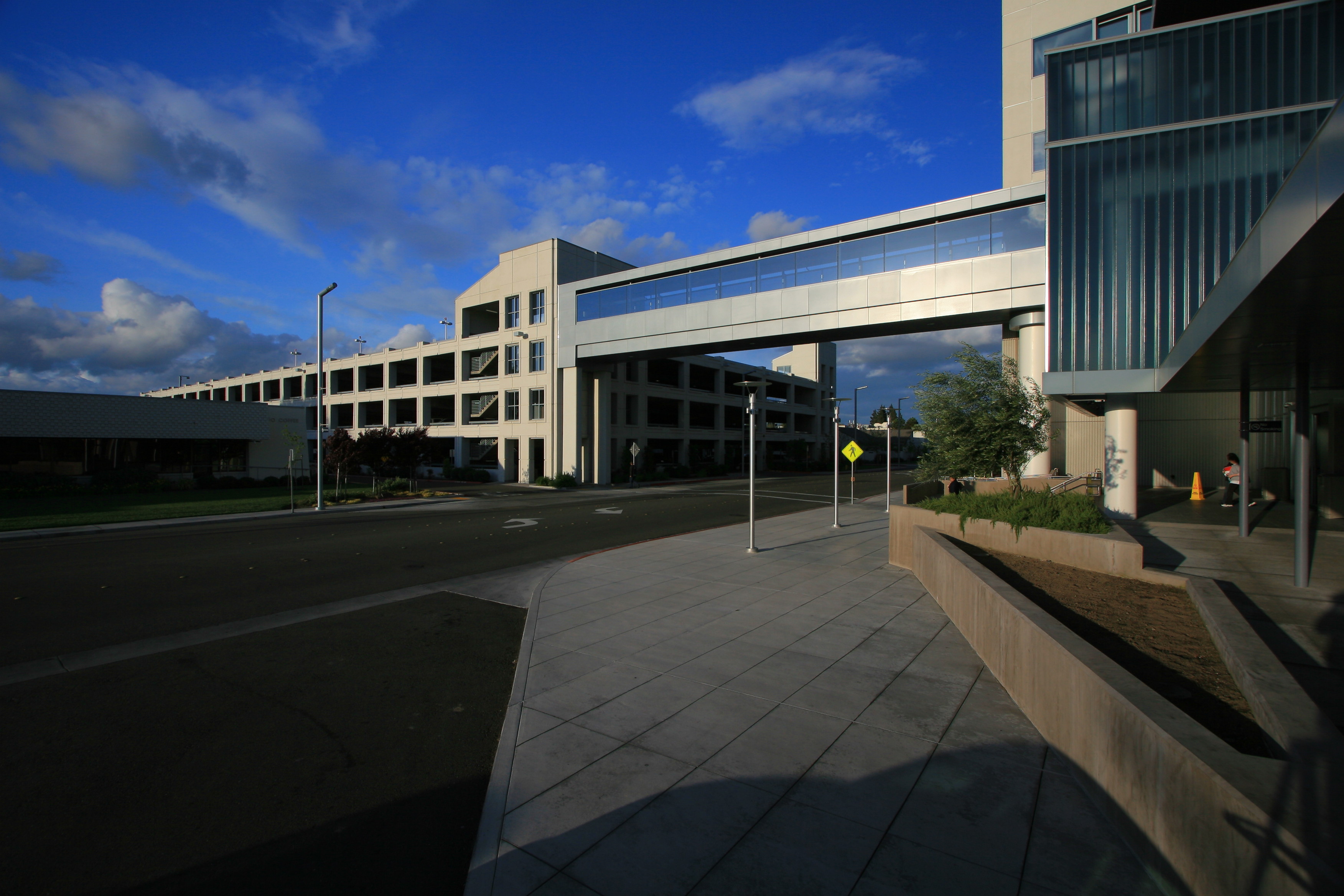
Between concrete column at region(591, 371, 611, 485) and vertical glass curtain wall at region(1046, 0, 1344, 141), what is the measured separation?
2754 centimetres

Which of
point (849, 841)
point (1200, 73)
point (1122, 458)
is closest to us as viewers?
point (849, 841)

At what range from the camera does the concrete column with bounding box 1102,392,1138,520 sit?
58.1 feet

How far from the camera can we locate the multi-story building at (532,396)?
41.3 meters

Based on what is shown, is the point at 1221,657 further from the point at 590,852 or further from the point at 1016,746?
the point at 590,852

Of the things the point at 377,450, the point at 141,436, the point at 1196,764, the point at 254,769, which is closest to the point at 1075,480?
the point at 1196,764

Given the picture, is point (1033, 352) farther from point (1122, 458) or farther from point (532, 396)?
point (532, 396)

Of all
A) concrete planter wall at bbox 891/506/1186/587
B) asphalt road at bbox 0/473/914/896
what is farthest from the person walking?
asphalt road at bbox 0/473/914/896

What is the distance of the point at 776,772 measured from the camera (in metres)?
4.57

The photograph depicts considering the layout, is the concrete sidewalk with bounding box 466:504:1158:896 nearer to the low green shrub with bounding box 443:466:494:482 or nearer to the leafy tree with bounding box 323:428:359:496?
the leafy tree with bounding box 323:428:359:496

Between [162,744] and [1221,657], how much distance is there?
29.5 ft

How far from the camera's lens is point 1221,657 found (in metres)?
5.59

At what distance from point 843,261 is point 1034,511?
18.3 metres

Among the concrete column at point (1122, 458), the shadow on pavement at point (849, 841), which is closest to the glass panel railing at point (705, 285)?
the concrete column at point (1122, 458)

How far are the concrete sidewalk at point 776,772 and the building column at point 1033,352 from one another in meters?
16.5
